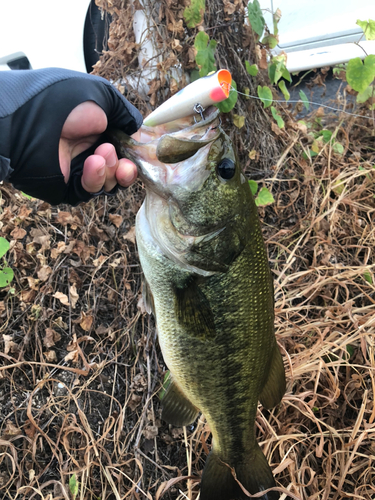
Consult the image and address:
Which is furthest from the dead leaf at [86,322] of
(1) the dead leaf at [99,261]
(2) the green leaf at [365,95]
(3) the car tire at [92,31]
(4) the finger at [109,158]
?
(2) the green leaf at [365,95]

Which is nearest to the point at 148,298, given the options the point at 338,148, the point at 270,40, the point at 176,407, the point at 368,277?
the point at 176,407

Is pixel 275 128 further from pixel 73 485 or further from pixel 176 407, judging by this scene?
pixel 73 485

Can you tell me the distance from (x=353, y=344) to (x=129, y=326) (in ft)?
4.92

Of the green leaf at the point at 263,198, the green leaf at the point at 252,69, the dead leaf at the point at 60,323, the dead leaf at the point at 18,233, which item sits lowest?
the dead leaf at the point at 60,323

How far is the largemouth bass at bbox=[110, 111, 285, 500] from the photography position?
52.0 inches

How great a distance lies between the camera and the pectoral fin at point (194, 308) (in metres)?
1.40

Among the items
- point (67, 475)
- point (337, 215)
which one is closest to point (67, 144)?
point (67, 475)

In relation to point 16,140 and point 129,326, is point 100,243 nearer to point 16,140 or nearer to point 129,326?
point 129,326

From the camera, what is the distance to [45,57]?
3256 mm

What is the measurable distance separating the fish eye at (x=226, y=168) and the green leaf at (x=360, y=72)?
2061 mm

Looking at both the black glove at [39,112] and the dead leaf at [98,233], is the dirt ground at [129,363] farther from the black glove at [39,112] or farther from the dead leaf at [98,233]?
the black glove at [39,112]

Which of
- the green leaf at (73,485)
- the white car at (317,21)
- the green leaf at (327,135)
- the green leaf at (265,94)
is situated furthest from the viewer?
the white car at (317,21)

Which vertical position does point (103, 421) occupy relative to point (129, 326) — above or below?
below

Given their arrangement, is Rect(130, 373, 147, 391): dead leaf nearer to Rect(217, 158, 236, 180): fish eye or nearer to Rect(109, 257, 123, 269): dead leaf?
Rect(109, 257, 123, 269): dead leaf
